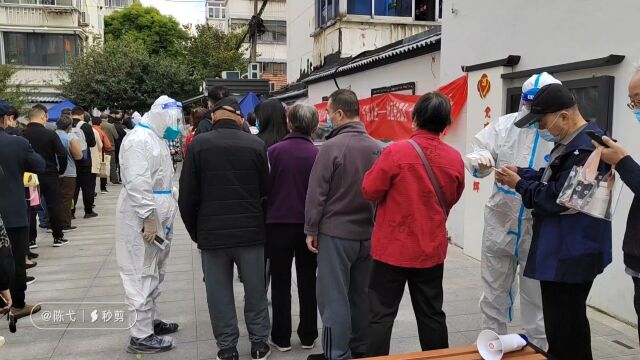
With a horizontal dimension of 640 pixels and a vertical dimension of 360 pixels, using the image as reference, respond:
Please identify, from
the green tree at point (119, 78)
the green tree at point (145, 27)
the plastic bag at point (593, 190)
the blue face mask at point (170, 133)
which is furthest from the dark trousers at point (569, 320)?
the green tree at point (145, 27)

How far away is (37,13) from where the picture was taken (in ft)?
83.6

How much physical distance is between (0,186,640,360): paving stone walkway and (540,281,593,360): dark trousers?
1464 millimetres

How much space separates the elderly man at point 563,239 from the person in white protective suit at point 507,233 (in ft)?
2.22

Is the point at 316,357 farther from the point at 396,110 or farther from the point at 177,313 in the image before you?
the point at 396,110

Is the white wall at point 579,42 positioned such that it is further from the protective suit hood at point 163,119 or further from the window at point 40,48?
the window at point 40,48

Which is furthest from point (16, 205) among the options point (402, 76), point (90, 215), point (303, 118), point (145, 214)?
point (402, 76)

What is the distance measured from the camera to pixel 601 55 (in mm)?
4145

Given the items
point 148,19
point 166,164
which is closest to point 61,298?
point 166,164

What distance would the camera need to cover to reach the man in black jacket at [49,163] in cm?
658

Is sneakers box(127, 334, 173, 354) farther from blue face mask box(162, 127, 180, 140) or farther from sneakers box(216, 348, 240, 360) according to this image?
blue face mask box(162, 127, 180, 140)

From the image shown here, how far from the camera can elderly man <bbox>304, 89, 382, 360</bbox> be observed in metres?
3.21

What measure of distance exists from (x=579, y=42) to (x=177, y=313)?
437cm

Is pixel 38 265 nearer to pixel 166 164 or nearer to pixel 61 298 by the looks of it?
pixel 61 298

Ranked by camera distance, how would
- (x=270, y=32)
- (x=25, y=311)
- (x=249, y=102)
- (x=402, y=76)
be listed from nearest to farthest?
(x=25, y=311) < (x=402, y=76) < (x=249, y=102) < (x=270, y=32)
